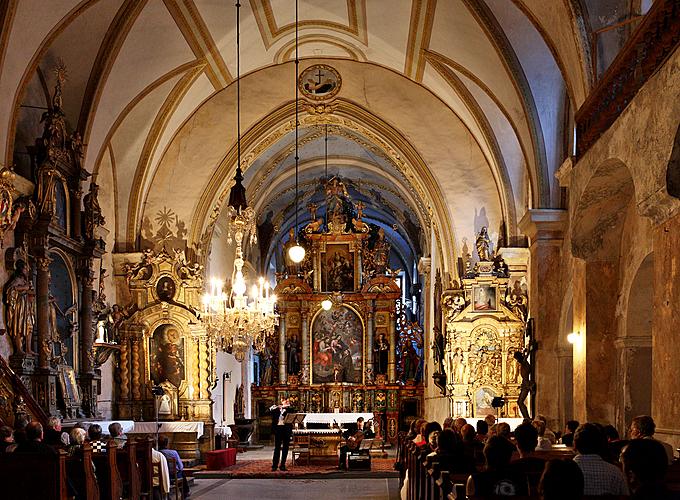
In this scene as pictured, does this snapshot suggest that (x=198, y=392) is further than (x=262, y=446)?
No

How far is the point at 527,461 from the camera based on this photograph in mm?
5539

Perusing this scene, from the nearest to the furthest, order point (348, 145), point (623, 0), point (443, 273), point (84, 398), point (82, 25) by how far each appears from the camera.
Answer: point (623, 0) < point (82, 25) < point (84, 398) < point (443, 273) < point (348, 145)

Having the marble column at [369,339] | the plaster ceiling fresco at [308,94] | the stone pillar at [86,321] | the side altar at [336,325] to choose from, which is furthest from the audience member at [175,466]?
the marble column at [369,339]

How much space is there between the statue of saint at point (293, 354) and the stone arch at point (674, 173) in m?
21.5

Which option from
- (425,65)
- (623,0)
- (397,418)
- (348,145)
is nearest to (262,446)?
(397,418)

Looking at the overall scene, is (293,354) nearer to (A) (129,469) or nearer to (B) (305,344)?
(B) (305,344)

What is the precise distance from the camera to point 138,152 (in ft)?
56.9

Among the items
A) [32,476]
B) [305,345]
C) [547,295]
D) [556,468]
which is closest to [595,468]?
[556,468]

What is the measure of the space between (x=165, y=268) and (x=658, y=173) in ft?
41.1

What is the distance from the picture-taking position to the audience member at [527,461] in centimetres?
531

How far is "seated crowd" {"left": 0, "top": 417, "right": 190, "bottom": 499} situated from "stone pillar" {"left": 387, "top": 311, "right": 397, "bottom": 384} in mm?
15456

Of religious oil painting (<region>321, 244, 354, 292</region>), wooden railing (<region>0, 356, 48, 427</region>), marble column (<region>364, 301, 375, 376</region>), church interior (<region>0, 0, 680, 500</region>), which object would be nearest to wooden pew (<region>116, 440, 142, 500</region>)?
church interior (<region>0, 0, 680, 500</region>)

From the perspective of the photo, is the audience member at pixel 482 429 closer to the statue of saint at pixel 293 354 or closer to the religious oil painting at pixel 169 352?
the religious oil painting at pixel 169 352

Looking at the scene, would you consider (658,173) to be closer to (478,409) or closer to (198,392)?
(478,409)
